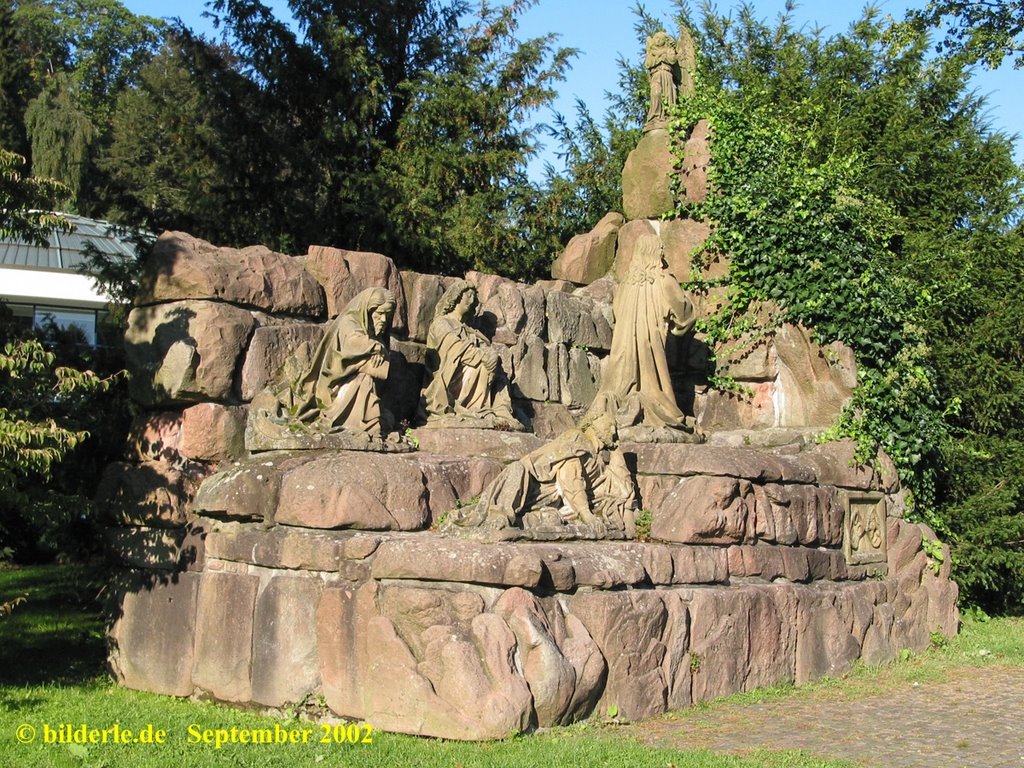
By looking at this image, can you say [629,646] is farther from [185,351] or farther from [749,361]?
[749,361]

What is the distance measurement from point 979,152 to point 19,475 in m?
11.2

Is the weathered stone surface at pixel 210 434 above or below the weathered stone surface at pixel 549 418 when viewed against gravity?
below

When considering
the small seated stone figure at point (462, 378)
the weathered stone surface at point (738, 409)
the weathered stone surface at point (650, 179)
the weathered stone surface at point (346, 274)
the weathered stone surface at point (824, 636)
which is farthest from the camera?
the weathered stone surface at point (650, 179)

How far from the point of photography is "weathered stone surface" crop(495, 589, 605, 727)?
7141mm

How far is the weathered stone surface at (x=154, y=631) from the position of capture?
331 inches

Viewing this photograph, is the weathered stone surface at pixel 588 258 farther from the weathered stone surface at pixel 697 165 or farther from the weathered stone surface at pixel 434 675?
the weathered stone surface at pixel 434 675

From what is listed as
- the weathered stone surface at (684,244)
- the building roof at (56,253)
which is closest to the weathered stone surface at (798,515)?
the weathered stone surface at (684,244)

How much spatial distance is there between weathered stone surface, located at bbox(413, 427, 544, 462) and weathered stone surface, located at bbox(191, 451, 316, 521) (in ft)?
4.04

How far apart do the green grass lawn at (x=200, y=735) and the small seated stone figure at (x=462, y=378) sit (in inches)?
125

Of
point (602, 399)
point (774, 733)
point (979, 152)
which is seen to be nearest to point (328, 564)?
point (774, 733)

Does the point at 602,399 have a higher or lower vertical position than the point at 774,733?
higher

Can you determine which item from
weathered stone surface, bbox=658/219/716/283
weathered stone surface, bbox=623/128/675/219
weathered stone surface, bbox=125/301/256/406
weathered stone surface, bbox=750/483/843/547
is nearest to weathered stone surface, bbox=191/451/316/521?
weathered stone surface, bbox=125/301/256/406

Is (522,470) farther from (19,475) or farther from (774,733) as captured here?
(19,475)

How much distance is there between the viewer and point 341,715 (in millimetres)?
7336
